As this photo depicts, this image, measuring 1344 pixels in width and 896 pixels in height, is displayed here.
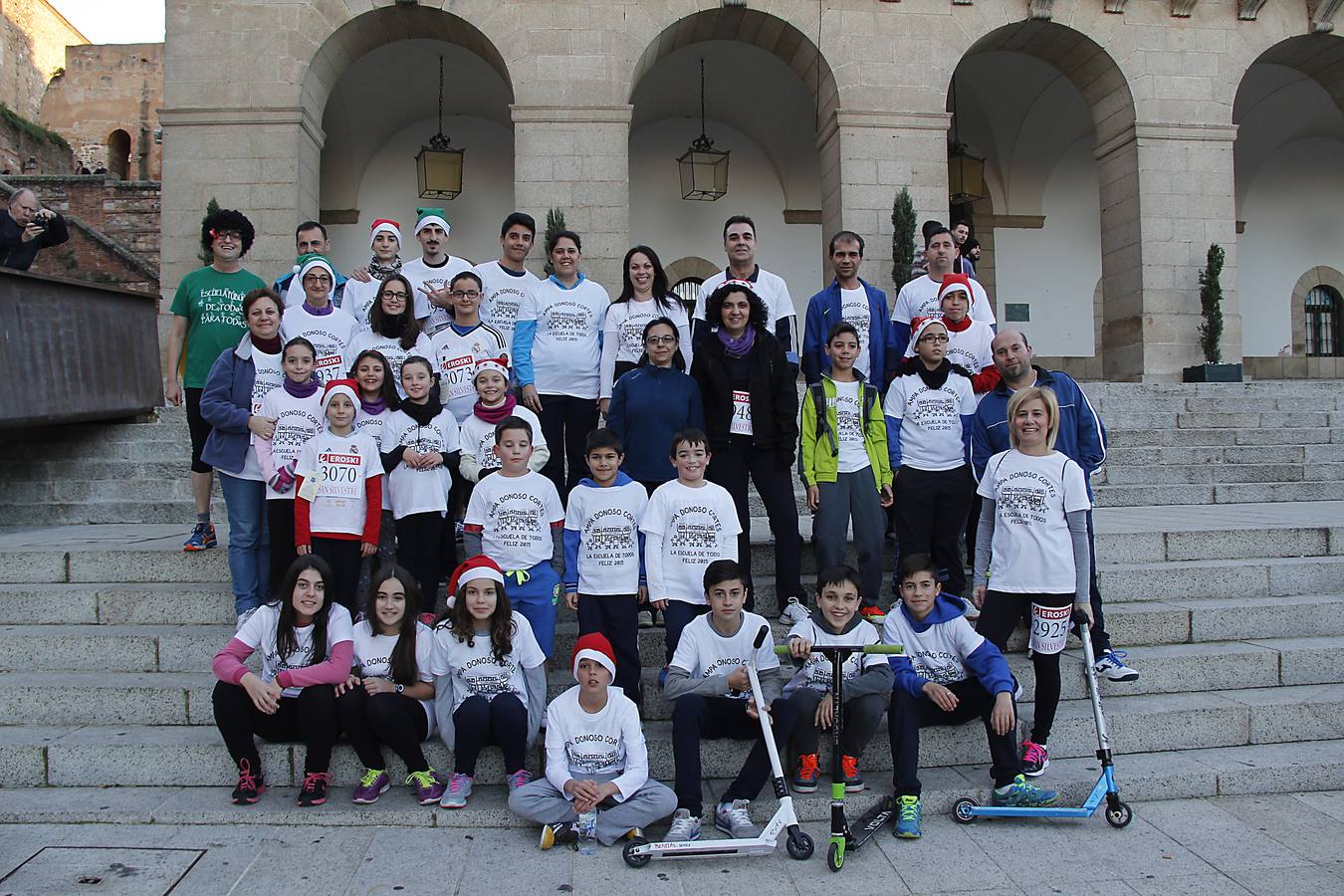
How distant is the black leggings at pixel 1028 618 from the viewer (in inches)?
159

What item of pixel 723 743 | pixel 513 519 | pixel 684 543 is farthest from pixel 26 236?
pixel 723 743

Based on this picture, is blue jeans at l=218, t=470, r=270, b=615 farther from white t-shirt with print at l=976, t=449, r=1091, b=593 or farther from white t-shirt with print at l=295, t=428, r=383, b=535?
white t-shirt with print at l=976, t=449, r=1091, b=593

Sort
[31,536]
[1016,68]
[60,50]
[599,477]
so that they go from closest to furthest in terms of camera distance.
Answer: [599,477]
[31,536]
[1016,68]
[60,50]

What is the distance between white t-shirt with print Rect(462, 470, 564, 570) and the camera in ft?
14.4

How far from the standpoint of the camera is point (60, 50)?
2567 cm

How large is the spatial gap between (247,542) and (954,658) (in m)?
3.53

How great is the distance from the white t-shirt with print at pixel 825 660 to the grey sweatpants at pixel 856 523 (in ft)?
2.45

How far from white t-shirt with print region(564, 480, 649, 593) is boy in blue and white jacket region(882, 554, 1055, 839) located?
1199 mm

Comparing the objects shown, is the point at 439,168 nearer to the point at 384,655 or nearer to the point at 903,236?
the point at 903,236

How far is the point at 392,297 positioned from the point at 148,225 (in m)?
13.5

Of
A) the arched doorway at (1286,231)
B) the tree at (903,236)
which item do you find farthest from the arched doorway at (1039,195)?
the tree at (903,236)

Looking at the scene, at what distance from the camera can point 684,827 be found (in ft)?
11.7

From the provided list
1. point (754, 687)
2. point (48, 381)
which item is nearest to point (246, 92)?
point (48, 381)

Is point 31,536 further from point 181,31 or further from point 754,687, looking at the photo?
point 181,31
